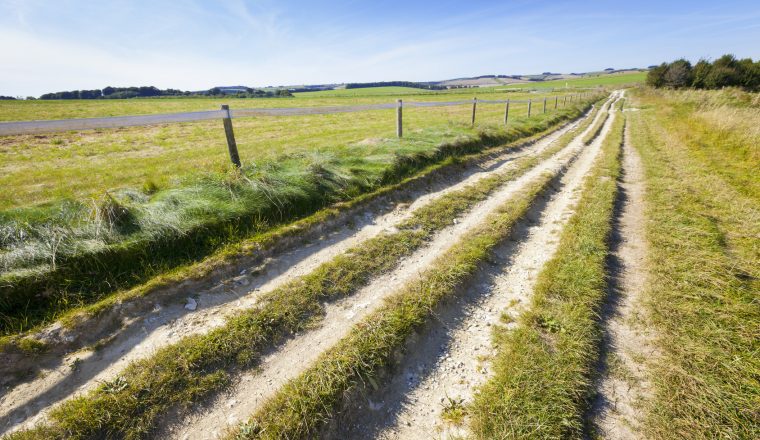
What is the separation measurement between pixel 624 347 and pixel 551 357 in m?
0.96

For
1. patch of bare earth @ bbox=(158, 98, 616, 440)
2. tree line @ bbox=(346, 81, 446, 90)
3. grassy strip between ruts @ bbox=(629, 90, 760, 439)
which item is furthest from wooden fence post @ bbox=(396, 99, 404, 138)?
tree line @ bbox=(346, 81, 446, 90)

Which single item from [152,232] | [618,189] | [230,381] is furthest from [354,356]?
[618,189]

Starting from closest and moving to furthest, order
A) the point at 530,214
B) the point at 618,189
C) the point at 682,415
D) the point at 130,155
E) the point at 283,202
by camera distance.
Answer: the point at 682,415, the point at 283,202, the point at 530,214, the point at 618,189, the point at 130,155

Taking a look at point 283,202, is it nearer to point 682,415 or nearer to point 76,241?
point 76,241

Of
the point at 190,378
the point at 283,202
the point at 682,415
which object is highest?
the point at 283,202

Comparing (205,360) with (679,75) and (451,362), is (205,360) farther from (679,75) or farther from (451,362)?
(679,75)

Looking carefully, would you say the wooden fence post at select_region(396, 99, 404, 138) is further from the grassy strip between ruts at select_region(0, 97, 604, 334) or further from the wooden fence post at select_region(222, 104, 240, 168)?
the wooden fence post at select_region(222, 104, 240, 168)

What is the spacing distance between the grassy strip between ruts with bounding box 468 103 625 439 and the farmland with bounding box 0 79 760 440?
2 centimetres

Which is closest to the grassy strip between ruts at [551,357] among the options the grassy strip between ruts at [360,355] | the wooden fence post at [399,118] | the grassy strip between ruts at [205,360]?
the grassy strip between ruts at [360,355]

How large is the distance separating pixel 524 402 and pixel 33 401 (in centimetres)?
439

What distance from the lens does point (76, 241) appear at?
4.12 metres

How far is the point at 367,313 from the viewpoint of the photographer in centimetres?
381

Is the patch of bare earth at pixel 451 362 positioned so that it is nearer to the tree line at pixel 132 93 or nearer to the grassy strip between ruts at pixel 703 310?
the grassy strip between ruts at pixel 703 310

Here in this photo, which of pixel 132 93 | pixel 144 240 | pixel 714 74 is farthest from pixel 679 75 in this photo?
pixel 132 93
